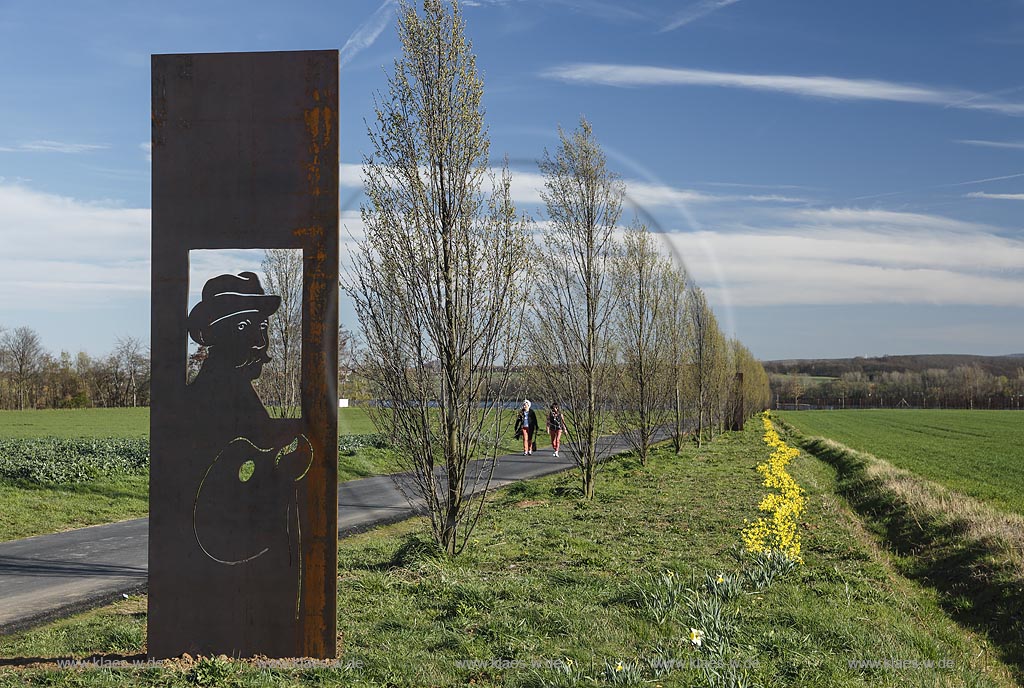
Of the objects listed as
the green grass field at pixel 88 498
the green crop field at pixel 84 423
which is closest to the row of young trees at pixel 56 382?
the green crop field at pixel 84 423

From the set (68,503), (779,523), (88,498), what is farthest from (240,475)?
(88,498)

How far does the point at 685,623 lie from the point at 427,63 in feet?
21.0

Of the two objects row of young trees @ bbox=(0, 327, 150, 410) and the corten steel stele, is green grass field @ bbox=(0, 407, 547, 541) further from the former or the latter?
row of young trees @ bbox=(0, 327, 150, 410)

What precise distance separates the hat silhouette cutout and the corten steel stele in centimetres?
1

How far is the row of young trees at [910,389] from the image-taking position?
4063 inches

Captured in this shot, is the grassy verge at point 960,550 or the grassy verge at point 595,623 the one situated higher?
the grassy verge at point 595,623

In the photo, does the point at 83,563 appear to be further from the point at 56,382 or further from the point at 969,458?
the point at 56,382

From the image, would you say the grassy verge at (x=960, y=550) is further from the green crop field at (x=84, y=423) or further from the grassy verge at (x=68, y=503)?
the green crop field at (x=84, y=423)

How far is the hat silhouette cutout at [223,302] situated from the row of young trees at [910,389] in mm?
114536

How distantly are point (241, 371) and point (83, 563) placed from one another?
6509 mm

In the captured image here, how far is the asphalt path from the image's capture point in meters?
7.84

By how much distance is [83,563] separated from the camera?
10.0 metres

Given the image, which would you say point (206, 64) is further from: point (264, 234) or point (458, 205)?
point (458, 205)

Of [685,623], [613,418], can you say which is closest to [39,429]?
[613,418]
